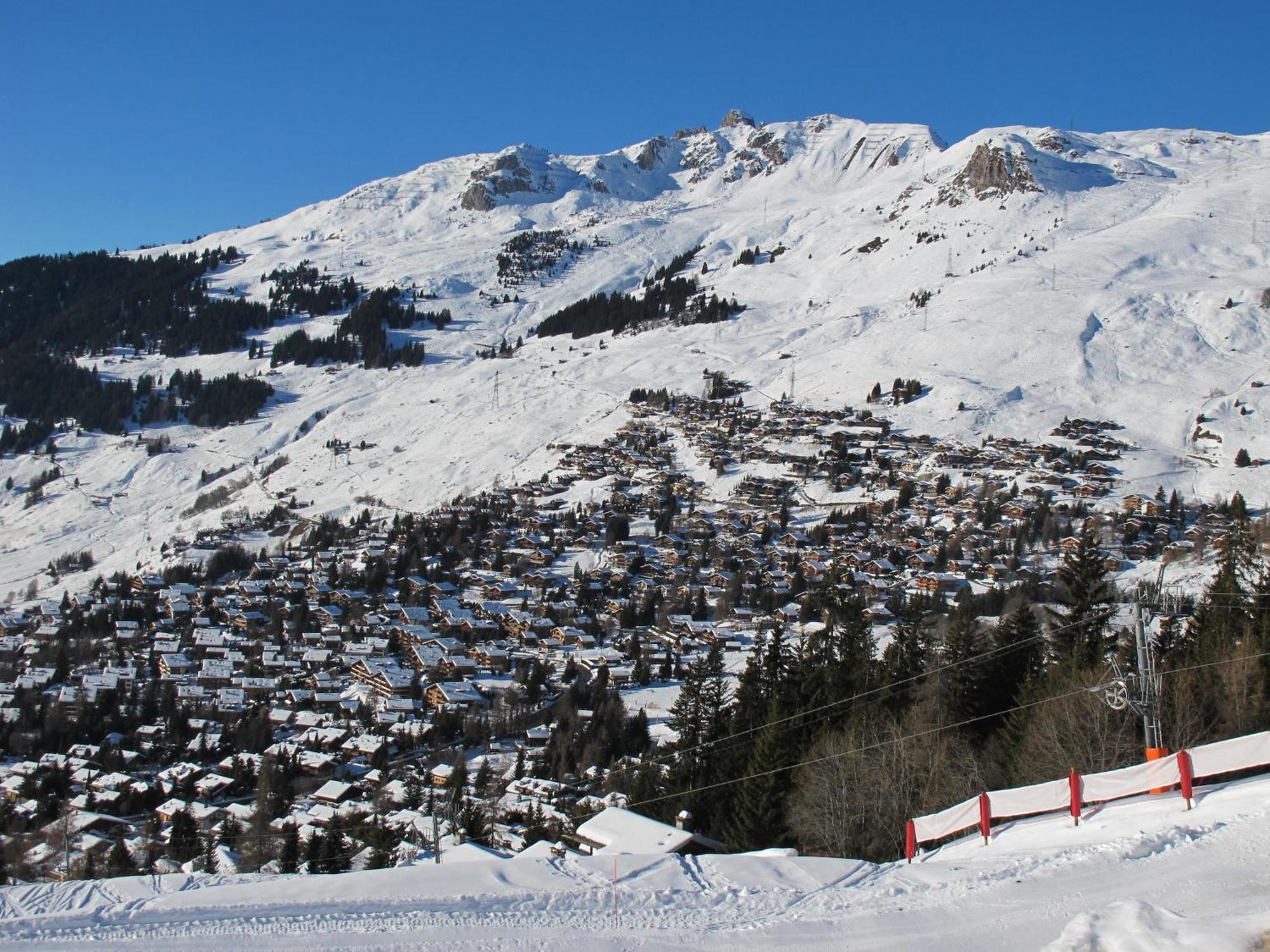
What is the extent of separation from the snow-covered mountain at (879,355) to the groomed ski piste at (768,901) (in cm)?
6507

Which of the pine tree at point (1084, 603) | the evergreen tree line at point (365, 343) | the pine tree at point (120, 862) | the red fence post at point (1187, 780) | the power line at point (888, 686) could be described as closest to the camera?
the red fence post at point (1187, 780)

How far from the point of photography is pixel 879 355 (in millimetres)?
102812

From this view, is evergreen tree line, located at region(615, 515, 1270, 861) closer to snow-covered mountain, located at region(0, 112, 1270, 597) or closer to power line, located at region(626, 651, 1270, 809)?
power line, located at region(626, 651, 1270, 809)

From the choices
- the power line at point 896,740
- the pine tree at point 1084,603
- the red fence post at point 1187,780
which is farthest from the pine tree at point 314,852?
the red fence post at point 1187,780

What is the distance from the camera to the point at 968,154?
166375 mm

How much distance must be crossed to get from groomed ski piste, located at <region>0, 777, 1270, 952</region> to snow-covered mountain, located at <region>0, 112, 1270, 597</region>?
6507 cm

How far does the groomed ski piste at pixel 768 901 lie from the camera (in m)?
9.03

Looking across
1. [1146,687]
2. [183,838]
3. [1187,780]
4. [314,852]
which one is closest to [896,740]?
[1146,687]

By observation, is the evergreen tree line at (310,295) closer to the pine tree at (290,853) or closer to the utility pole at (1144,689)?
the pine tree at (290,853)

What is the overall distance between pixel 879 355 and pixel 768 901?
96.6 m

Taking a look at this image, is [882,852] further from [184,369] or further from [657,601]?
[184,369]

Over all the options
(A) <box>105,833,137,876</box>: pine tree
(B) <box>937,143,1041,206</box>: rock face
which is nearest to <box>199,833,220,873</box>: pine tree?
(A) <box>105,833,137,876</box>: pine tree

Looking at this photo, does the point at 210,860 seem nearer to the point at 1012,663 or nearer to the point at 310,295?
the point at 1012,663

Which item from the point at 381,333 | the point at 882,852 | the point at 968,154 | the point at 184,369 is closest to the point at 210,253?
the point at 184,369
